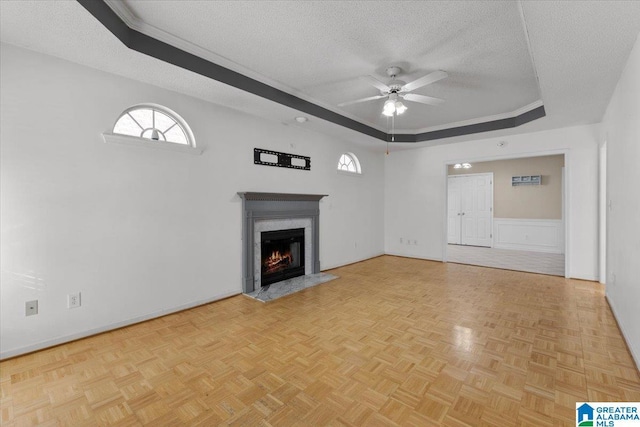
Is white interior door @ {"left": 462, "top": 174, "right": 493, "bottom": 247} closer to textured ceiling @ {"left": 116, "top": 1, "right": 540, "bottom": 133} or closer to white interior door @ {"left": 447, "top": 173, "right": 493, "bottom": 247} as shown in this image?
white interior door @ {"left": 447, "top": 173, "right": 493, "bottom": 247}

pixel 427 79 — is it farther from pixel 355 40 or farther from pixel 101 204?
pixel 101 204

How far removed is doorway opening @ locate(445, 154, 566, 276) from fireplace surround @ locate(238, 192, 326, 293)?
3.34m

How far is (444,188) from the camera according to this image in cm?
605

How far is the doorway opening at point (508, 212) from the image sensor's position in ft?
22.7

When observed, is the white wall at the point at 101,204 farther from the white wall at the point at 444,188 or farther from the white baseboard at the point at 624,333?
the white baseboard at the point at 624,333

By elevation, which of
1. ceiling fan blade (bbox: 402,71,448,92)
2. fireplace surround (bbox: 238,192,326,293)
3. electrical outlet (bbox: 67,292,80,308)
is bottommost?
electrical outlet (bbox: 67,292,80,308)

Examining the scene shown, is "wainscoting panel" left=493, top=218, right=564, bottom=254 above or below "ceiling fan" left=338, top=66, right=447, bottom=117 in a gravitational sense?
below

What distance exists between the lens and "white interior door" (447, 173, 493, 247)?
8.05 metres

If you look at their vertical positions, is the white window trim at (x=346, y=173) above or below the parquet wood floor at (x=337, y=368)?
above

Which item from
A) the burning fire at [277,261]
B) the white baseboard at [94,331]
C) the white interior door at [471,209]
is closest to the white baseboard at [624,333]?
the burning fire at [277,261]

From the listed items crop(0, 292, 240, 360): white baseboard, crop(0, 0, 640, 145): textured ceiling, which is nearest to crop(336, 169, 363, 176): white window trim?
crop(0, 0, 640, 145): textured ceiling

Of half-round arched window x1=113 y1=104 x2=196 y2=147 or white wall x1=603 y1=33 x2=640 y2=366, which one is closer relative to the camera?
white wall x1=603 y1=33 x2=640 y2=366

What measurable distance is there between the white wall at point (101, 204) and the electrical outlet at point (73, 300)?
0.11 feet

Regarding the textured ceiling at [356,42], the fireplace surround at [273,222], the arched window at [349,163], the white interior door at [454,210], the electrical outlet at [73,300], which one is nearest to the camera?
the textured ceiling at [356,42]
